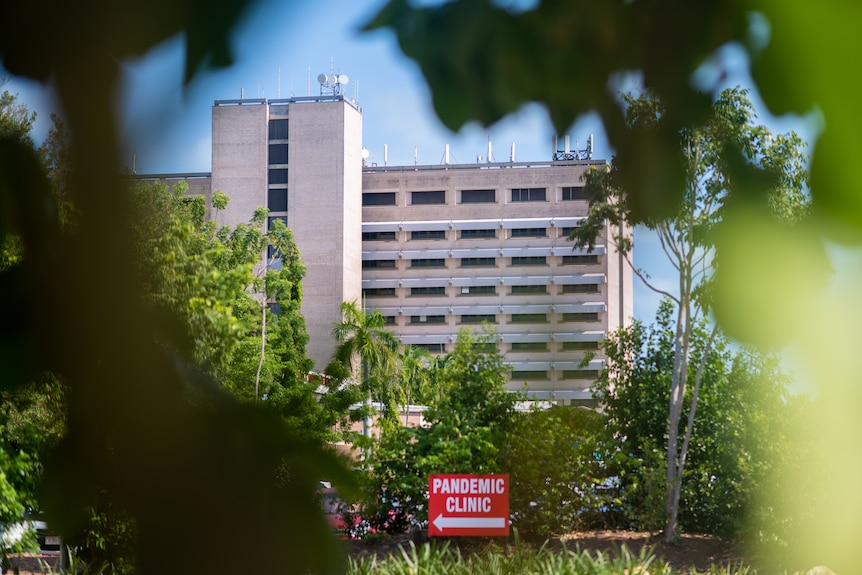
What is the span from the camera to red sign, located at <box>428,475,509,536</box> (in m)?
4.35

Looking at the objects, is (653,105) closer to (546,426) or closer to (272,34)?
(272,34)

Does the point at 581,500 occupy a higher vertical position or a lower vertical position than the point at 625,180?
lower

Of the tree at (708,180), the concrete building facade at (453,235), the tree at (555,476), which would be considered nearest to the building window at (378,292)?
the concrete building facade at (453,235)

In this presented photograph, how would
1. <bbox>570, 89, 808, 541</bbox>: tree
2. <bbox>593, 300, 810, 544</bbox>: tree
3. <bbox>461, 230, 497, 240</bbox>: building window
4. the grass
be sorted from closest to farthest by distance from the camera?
<bbox>570, 89, 808, 541</bbox>: tree < <bbox>461, 230, 497, 240</bbox>: building window < the grass < <bbox>593, 300, 810, 544</bbox>: tree

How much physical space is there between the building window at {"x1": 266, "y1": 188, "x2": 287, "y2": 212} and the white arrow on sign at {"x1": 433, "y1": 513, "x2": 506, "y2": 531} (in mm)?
3783

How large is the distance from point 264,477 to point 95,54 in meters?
0.09

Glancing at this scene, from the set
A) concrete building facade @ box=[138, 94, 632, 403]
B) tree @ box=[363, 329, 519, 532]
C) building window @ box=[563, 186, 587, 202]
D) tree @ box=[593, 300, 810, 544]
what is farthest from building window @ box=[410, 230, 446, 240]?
tree @ box=[363, 329, 519, 532]

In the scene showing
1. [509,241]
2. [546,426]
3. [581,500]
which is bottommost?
[581,500]

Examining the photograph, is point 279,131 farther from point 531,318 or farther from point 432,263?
point 531,318

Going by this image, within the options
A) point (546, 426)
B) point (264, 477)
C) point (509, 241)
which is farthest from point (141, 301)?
point (546, 426)

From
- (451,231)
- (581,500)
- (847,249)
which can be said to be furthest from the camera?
(581,500)

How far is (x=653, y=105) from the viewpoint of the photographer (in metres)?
0.22

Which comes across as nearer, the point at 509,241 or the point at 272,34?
the point at 272,34

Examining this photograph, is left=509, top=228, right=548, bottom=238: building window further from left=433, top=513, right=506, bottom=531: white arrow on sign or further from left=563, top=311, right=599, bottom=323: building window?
left=433, top=513, right=506, bottom=531: white arrow on sign
